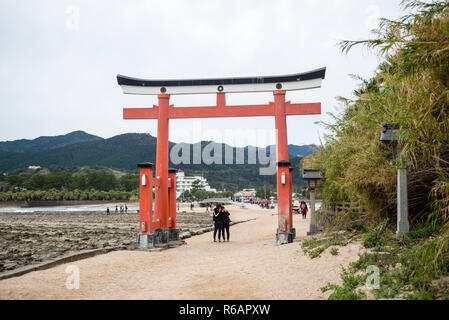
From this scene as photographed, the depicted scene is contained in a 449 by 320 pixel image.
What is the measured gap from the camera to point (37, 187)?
89625 mm

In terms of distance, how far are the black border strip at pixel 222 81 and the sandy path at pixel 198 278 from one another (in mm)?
6224

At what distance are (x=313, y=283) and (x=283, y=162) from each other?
5604 mm

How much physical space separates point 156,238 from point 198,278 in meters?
5.27

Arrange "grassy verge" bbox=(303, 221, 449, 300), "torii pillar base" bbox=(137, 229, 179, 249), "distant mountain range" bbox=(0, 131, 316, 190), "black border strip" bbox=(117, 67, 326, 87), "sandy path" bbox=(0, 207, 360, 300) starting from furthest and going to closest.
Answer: "distant mountain range" bbox=(0, 131, 316, 190)
"black border strip" bbox=(117, 67, 326, 87)
"torii pillar base" bbox=(137, 229, 179, 249)
"sandy path" bbox=(0, 207, 360, 300)
"grassy verge" bbox=(303, 221, 449, 300)

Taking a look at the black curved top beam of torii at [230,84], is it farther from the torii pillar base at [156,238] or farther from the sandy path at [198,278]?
the sandy path at [198,278]

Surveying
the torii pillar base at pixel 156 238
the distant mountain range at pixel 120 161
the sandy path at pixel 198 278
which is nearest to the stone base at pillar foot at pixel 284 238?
the sandy path at pixel 198 278

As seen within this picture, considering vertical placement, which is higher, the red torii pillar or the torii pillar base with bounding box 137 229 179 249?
the red torii pillar

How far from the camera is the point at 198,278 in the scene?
6195 millimetres

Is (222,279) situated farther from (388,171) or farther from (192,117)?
(192,117)

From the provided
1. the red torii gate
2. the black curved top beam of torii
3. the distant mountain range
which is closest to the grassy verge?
the red torii gate

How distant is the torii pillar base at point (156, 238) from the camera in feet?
34.4

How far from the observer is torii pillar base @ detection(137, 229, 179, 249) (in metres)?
10.5

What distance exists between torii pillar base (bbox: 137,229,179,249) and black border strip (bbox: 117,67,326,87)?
17.8ft

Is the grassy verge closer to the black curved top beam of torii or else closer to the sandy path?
the sandy path
